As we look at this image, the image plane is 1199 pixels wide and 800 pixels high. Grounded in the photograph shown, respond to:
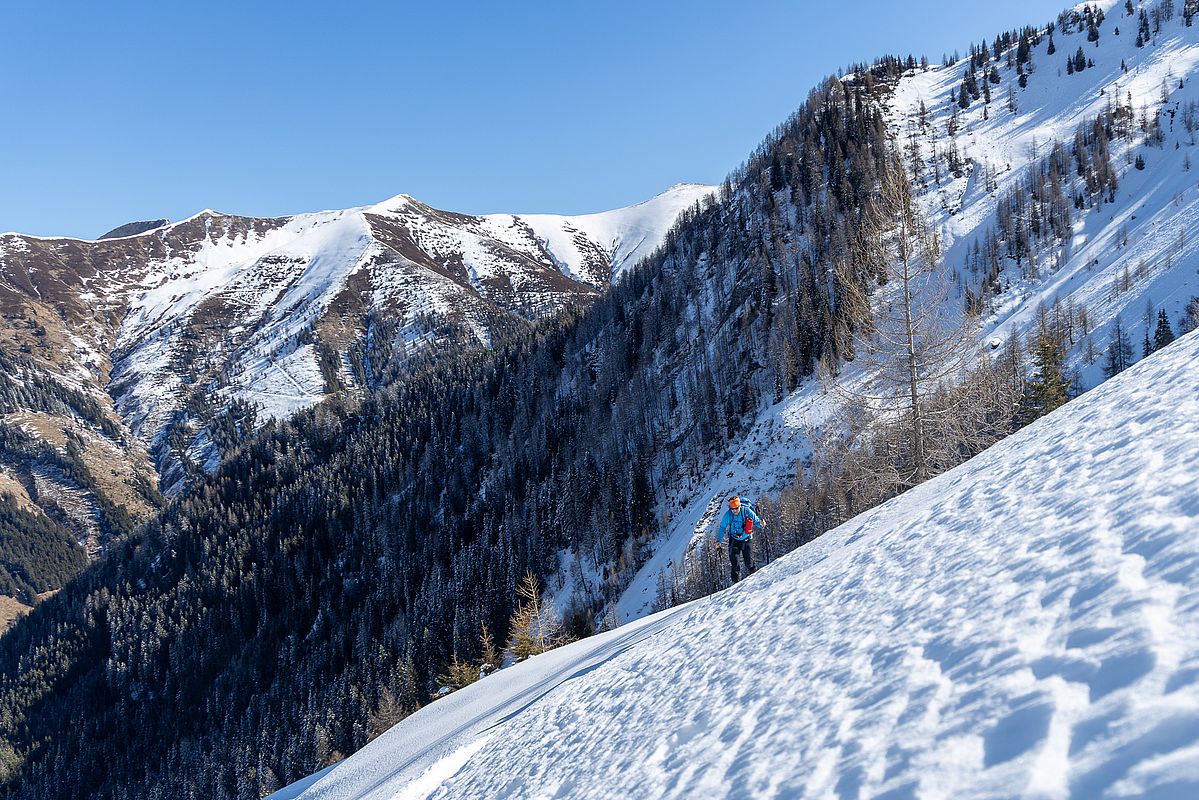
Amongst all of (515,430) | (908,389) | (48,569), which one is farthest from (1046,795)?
(48,569)

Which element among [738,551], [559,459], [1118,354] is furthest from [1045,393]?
[559,459]

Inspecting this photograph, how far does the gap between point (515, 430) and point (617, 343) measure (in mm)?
28021

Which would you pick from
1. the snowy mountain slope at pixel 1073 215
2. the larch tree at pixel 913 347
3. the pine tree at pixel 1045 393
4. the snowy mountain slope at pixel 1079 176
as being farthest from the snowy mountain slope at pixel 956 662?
the snowy mountain slope at pixel 1079 176

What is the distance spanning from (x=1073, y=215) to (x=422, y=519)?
386 ft

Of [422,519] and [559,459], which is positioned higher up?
[422,519]

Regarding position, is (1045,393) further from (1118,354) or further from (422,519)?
(422,519)

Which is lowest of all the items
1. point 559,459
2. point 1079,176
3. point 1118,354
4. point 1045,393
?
point 1118,354

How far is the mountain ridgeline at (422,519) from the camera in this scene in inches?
3201

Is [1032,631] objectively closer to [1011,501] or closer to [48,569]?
[1011,501]

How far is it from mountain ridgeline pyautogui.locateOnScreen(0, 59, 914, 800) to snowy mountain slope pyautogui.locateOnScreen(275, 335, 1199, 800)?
56.4m

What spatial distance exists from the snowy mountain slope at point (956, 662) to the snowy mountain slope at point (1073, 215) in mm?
51445

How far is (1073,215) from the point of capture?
7762 centimetres

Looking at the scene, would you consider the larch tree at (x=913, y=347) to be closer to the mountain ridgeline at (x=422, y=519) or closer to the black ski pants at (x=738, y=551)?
the black ski pants at (x=738, y=551)

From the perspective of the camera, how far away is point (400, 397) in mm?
158000
